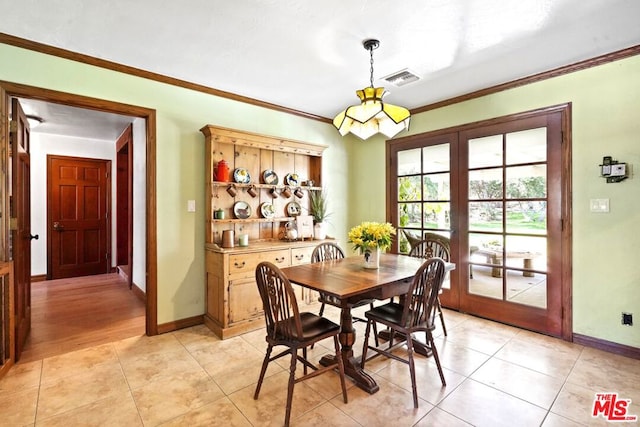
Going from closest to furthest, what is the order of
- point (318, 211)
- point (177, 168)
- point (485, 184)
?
point (177, 168)
point (485, 184)
point (318, 211)

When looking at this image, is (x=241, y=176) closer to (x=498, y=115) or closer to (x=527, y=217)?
(x=498, y=115)

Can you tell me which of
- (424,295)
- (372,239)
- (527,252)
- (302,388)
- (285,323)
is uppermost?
(372,239)

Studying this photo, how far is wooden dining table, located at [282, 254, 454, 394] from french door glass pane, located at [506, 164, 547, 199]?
1.35 metres

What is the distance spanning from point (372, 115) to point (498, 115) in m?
1.90

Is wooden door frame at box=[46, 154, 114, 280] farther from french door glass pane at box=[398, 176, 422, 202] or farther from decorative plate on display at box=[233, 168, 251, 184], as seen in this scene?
french door glass pane at box=[398, 176, 422, 202]

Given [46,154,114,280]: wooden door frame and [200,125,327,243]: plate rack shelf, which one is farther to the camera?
[46,154,114,280]: wooden door frame

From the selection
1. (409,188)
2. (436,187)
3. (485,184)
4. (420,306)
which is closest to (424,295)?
(420,306)

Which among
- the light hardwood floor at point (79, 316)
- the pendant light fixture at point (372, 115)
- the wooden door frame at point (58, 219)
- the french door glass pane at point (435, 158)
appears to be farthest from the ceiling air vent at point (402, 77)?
the wooden door frame at point (58, 219)

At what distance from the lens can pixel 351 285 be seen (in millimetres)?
1998

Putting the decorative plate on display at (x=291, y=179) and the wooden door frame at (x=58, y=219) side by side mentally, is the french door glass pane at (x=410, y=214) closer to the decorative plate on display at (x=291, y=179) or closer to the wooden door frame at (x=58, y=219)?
the decorative plate on display at (x=291, y=179)

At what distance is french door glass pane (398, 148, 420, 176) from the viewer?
3.98 metres

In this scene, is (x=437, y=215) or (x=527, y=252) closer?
(x=527, y=252)

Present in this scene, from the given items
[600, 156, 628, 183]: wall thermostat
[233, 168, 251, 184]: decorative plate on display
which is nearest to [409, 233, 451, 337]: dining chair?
[600, 156, 628, 183]: wall thermostat

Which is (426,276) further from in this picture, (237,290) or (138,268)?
(138,268)
